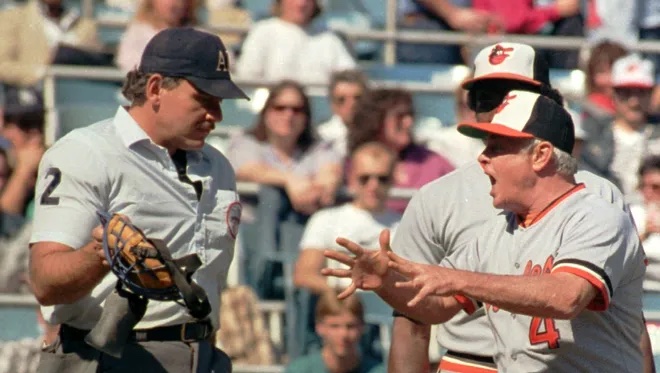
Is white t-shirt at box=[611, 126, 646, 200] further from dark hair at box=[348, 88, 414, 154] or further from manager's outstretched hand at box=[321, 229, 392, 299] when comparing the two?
manager's outstretched hand at box=[321, 229, 392, 299]

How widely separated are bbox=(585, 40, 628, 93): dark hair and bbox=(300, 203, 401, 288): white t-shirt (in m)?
2.26

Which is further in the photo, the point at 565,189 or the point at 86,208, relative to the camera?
the point at 86,208

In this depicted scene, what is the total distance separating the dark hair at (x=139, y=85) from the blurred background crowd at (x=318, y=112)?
9.16 ft

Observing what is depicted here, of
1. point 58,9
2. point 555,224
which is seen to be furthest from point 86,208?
point 58,9

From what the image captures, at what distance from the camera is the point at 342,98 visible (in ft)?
30.1

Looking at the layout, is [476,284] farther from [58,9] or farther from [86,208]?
[58,9]

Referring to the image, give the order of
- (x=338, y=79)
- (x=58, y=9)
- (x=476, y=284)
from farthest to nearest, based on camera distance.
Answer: (x=58, y=9) < (x=338, y=79) < (x=476, y=284)

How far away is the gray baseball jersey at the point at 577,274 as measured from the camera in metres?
4.21

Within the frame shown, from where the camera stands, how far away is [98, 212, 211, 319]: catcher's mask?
438 centimetres

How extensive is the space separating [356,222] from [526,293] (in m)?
4.17

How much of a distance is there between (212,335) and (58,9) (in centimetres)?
543

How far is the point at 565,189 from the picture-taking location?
4.41 m

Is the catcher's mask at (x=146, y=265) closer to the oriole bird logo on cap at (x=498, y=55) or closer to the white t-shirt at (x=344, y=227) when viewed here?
the oriole bird logo on cap at (x=498, y=55)

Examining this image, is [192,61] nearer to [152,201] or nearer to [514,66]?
[152,201]
